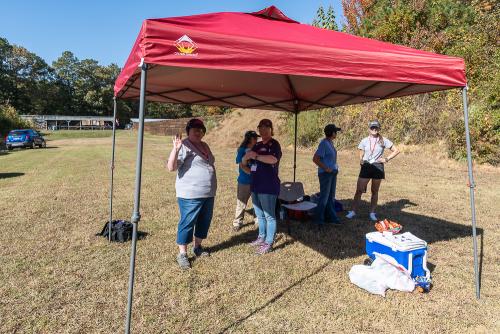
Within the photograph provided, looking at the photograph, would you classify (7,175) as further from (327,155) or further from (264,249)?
(327,155)

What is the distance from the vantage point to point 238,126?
28.9 m

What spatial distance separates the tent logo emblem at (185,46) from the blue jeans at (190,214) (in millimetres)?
1856

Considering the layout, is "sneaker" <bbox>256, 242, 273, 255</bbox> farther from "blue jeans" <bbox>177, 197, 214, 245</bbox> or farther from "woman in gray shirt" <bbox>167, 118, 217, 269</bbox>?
"woman in gray shirt" <bbox>167, 118, 217, 269</bbox>

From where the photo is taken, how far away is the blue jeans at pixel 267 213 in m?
4.46

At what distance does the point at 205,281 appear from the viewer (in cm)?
395

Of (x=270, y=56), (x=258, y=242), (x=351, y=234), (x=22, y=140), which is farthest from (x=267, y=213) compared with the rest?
(x=22, y=140)

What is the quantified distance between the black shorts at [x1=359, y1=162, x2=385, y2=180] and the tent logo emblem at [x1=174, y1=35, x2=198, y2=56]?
14.2 ft

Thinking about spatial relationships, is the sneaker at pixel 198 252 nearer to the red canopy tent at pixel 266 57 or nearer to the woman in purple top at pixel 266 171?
the woman in purple top at pixel 266 171

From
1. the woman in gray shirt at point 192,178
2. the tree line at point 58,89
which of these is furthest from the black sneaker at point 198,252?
the tree line at point 58,89

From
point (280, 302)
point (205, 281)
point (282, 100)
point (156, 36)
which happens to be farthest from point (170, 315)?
point (282, 100)

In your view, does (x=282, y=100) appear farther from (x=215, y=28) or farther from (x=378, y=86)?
(x=215, y=28)

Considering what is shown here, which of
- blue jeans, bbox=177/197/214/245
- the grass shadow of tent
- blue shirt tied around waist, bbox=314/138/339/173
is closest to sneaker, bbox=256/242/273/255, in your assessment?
the grass shadow of tent

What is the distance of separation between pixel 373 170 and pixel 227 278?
342 cm

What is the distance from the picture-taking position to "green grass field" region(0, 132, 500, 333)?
3.18m
